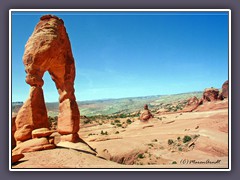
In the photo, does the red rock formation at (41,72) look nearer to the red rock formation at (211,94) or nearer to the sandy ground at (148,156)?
the sandy ground at (148,156)

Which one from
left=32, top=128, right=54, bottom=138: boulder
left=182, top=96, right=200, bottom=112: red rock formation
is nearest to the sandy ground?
left=32, top=128, right=54, bottom=138: boulder

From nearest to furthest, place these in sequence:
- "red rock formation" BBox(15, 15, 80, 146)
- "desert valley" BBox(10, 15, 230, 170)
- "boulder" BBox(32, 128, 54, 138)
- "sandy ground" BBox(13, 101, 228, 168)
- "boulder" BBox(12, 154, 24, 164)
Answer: "boulder" BBox(12, 154, 24, 164) < "sandy ground" BBox(13, 101, 228, 168) < "desert valley" BBox(10, 15, 230, 170) < "boulder" BBox(32, 128, 54, 138) < "red rock formation" BBox(15, 15, 80, 146)

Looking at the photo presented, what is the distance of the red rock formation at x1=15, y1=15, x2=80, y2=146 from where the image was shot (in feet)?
32.2

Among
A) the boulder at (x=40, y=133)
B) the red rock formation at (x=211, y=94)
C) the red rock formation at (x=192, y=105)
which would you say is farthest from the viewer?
the red rock formation at (x=192, y=105)

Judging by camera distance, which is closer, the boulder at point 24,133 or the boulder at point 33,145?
the boulder at point 33,145

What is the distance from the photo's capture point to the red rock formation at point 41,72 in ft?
32.2

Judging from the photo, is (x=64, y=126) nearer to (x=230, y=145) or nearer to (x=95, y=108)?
(x=230, y=145)

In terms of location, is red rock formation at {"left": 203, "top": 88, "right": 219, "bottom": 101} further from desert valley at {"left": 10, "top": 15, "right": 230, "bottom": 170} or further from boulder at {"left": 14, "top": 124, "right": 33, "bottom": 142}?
boulder at {"left": 14, "top": 124, "right": 33, "bottom": 142}

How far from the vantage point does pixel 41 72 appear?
33.9ft

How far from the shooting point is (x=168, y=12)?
8.13 meters

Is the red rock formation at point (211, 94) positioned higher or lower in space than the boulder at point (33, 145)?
higher

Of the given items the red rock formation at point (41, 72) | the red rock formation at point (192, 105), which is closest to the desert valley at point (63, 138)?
the red rock formation at point (41, 72)
